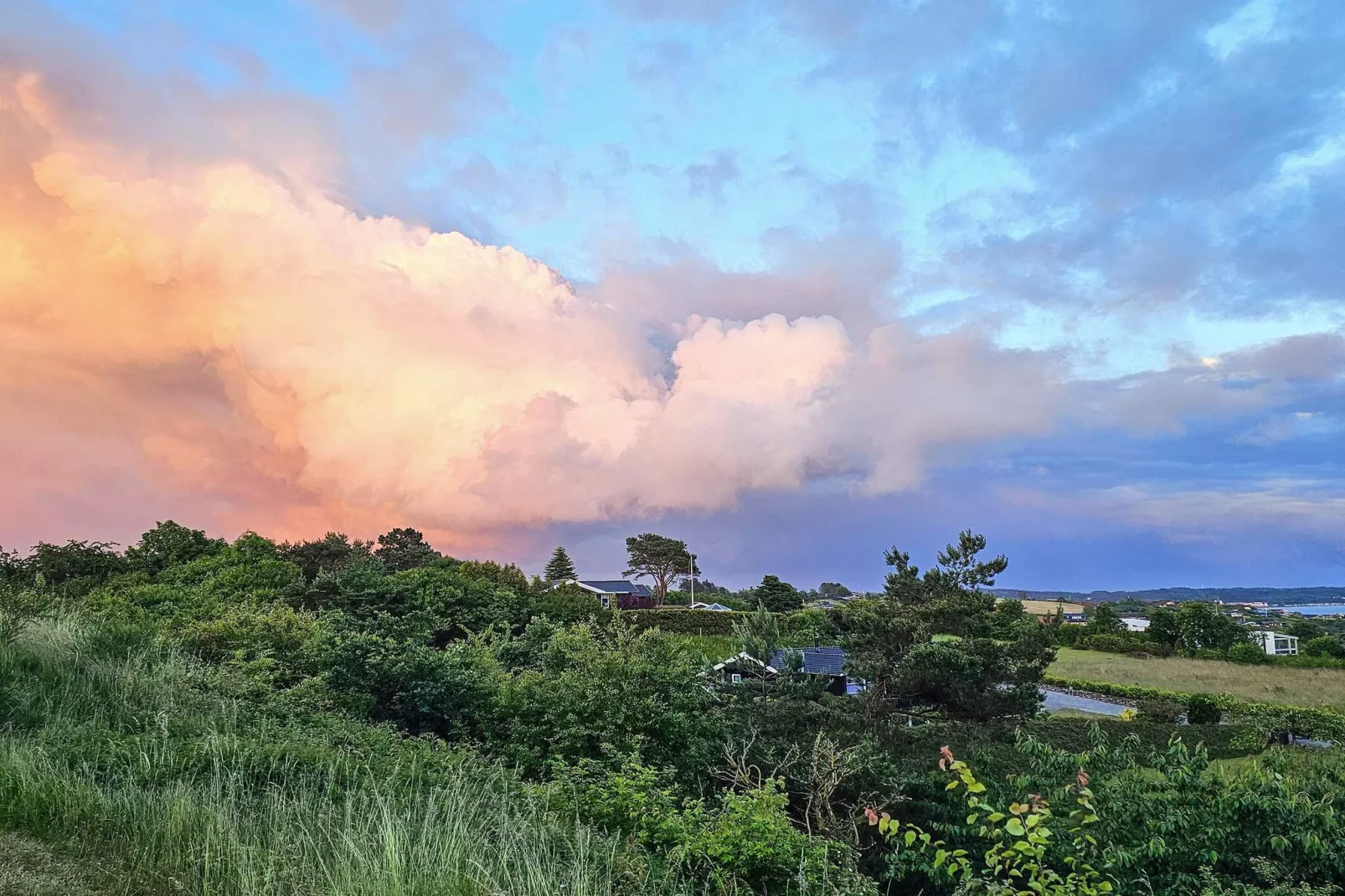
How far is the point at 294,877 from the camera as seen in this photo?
372 cm

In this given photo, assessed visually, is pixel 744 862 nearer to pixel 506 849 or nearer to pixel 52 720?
pixel 506 849

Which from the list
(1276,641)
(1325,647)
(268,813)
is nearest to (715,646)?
(268,813)

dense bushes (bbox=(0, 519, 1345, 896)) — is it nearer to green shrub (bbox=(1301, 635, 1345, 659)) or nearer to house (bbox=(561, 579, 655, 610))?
green shrub (bbox=(1301, 635, 1345, 659))

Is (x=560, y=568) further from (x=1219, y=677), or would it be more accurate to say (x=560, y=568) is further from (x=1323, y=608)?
(x=1323, y=608)

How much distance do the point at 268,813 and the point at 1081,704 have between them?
31.4m

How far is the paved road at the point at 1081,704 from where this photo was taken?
26.3 m

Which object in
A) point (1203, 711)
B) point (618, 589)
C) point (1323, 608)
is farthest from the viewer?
point (1323, 608)

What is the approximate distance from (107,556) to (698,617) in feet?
86.1

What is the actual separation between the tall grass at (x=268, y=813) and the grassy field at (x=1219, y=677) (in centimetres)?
3097

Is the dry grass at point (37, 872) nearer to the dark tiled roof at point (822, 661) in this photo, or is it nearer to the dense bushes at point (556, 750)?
the dense bushes at point (556, 750)

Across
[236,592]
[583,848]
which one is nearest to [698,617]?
[236,592]

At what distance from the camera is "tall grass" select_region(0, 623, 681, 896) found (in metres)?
3.68

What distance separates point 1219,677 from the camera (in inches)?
1284

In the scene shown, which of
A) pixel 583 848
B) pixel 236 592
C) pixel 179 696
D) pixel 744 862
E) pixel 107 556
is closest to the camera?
pixel 583 848
